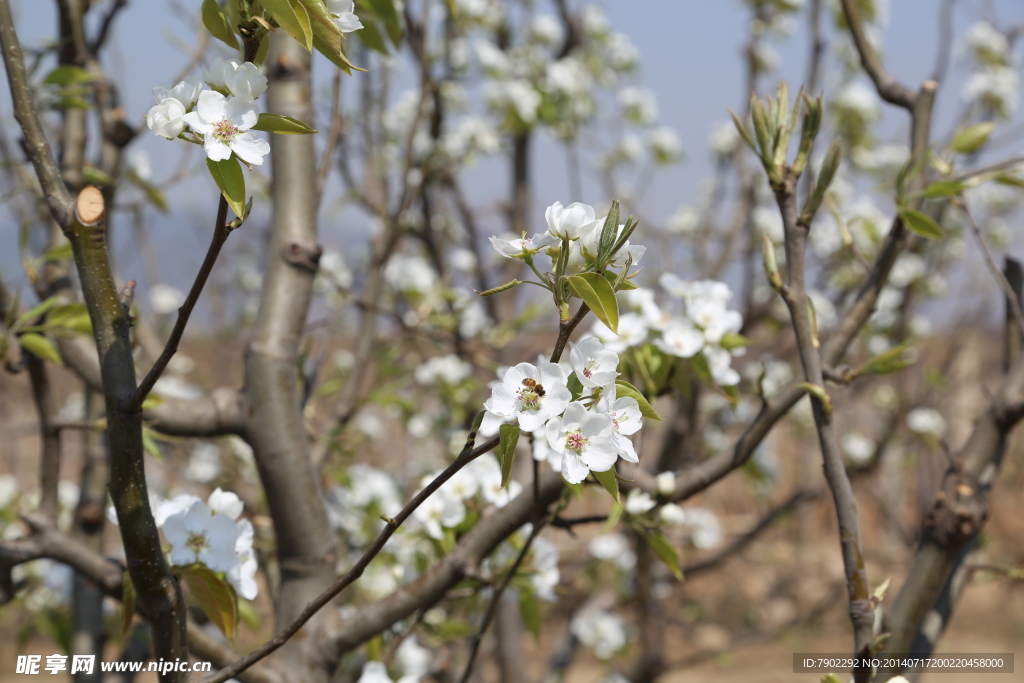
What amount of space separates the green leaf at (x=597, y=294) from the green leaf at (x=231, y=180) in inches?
10.1

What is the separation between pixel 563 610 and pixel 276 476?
128 inches

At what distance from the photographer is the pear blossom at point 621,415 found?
560mm

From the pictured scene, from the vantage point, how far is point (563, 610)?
3.94 meters

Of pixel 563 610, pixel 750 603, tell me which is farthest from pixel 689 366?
pixel 750 603

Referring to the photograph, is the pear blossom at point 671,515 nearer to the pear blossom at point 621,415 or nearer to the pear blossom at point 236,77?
the pear blossom at point 621,415

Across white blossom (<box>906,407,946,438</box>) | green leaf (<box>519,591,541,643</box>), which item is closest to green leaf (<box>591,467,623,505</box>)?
green leaf (<box>519,591,541,643</box>)

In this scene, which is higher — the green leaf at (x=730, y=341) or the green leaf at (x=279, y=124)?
the green leaf at (x=279, y=124)

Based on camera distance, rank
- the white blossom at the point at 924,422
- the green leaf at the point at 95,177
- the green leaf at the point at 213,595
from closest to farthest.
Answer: the green leaf at the point at 213,595 < the green leaf at the point at 95,177 < the white blossom at the point at 924,422

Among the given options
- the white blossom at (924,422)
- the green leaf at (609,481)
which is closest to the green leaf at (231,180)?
the green leaf at (609,481)

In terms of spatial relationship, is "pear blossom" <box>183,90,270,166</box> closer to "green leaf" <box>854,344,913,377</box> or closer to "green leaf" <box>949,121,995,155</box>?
"green leaf" <box>854,344,913,377</box>

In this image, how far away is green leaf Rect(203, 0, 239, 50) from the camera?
0.55 meters

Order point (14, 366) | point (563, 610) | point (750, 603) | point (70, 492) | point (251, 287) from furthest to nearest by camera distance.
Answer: point (750, 603), point (251, 287), point (563, 610), point (70, 492), point (14, 366)

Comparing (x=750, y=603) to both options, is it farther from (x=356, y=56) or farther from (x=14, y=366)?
(x=14, y=366)

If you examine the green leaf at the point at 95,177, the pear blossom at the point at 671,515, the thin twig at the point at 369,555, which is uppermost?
the green leaf at the point at 95,177
